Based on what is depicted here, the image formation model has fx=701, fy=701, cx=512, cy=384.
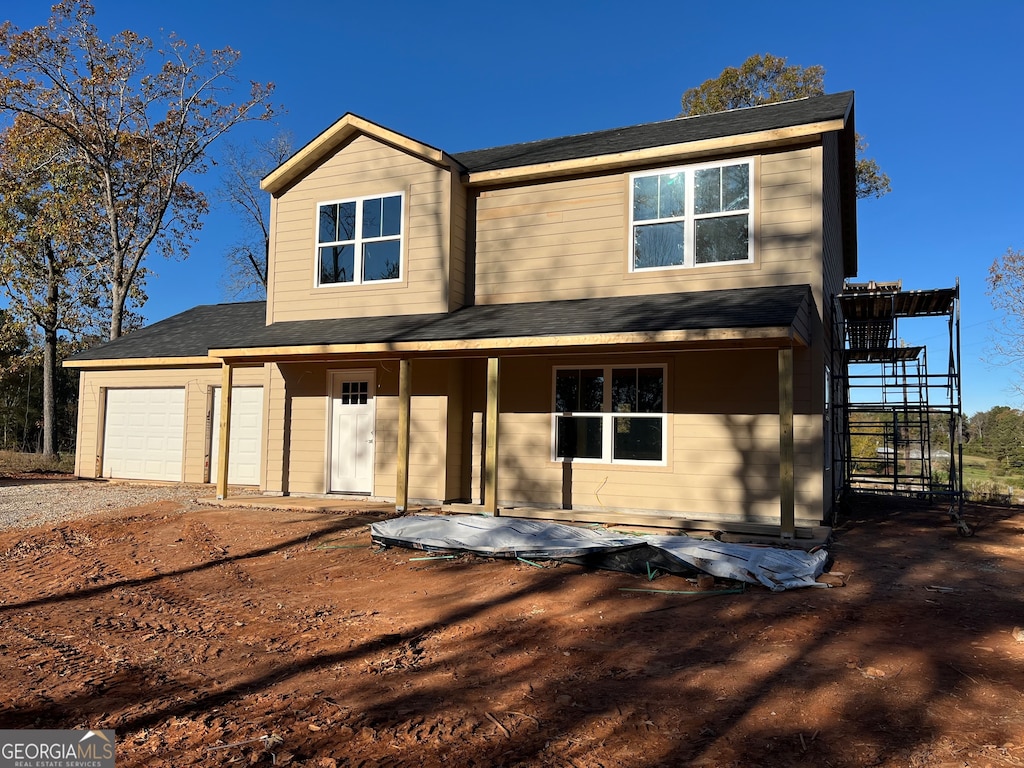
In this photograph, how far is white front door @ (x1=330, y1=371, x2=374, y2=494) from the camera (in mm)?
11945

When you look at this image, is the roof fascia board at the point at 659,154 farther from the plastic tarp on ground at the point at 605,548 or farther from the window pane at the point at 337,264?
the plastic tarp on ground at the point at 605,548

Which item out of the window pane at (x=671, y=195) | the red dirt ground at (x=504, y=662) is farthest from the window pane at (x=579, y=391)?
the red dirt ground at (x=504, y=662)

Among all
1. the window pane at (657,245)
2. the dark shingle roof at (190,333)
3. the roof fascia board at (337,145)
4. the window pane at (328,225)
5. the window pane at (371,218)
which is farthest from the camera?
the dark shingle roof at (190,333)

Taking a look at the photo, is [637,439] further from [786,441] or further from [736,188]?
[736,188]

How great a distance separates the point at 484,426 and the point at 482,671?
685cm

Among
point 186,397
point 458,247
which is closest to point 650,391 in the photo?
point 458,247

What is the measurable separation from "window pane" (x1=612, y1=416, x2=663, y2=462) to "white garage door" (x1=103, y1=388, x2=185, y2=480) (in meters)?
10.2

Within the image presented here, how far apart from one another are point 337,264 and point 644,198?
544 cm

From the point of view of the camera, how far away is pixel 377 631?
5.53 metres

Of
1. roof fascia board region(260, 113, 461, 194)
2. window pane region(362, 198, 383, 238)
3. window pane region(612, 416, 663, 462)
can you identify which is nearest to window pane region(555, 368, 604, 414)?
window pane region(612, 416, 663, 462)

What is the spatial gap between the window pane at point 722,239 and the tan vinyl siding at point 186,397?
922cm

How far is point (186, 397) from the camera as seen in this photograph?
50.5ft

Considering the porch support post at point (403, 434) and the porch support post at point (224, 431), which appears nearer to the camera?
the porch support post at point (403, 434)

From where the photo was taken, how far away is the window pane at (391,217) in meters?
11.9
